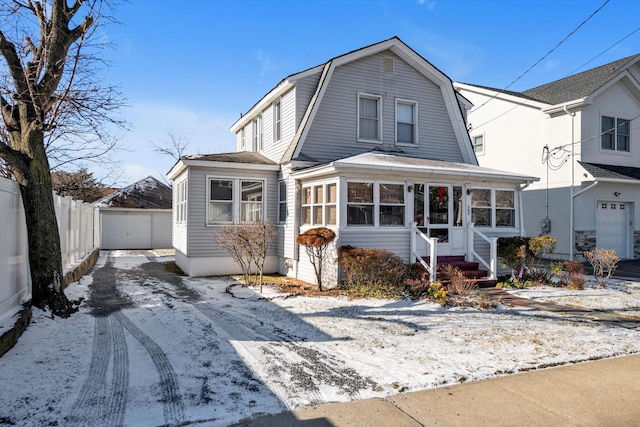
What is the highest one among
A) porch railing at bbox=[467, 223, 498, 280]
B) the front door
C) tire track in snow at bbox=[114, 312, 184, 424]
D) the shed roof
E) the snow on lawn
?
the shed roof

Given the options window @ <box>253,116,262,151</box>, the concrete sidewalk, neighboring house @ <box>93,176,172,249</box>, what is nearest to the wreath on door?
the concrete sidewalk

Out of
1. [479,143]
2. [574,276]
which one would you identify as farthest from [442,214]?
[479,143]

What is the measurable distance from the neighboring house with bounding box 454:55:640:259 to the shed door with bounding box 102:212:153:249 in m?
19.4

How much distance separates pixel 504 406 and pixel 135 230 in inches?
918

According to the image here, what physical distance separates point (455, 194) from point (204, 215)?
7262mm

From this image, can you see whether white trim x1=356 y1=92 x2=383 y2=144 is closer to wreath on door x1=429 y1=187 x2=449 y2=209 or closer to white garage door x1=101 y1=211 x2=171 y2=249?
wreath on door x1=429 y1=187 x2=449 y2=209

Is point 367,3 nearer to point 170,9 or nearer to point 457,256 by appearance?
point 170,9

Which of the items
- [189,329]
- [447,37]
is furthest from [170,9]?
[447,37]

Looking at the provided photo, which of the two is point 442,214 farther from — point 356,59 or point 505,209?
point 356,59

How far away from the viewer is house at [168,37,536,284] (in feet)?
35.3

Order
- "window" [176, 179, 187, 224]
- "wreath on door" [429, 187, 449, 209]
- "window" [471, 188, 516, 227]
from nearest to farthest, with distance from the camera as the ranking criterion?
1. "wreath on door" [429, 187, 449, 209]
2. "window" [471, 188, 516, 227]
3. "window" [176, 179, 187, 224]

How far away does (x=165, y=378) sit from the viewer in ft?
14.8

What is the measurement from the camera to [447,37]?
1295 cm

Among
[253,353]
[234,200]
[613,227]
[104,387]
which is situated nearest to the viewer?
[104,387]
